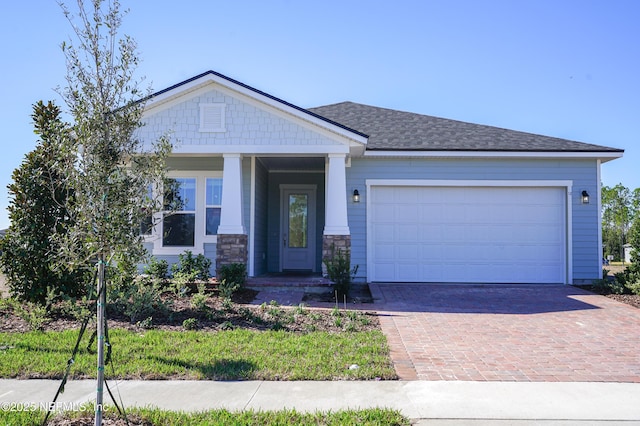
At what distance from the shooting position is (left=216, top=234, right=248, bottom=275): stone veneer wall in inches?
422

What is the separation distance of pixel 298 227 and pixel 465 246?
5.01 m

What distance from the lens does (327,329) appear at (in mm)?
7230

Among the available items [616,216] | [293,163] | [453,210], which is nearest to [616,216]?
[616,216]

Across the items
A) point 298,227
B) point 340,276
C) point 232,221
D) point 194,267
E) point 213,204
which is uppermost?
point 213,204

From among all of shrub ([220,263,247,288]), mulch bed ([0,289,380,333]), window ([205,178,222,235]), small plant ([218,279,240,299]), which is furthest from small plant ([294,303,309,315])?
window ([205,178,222,235])

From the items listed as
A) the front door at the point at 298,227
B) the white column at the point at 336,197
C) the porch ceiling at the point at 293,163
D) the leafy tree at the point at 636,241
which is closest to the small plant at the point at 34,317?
the white column at the point at 336,197

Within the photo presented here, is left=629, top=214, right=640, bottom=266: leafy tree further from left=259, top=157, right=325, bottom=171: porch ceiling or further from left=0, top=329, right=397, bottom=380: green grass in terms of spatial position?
left=259, top=157, right=325, bottom=171: porch ceiling

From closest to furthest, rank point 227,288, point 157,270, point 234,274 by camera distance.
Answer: point 227,288 → point 234,274 → point 157,270

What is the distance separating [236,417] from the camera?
3.81m

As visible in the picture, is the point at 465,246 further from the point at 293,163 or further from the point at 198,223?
the point at 198,223

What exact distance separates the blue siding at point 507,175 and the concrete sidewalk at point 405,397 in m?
7.54

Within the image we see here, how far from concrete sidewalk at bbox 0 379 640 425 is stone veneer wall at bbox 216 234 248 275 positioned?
5903mm

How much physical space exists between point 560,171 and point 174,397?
11469mm

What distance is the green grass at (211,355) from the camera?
4988 millimetres
